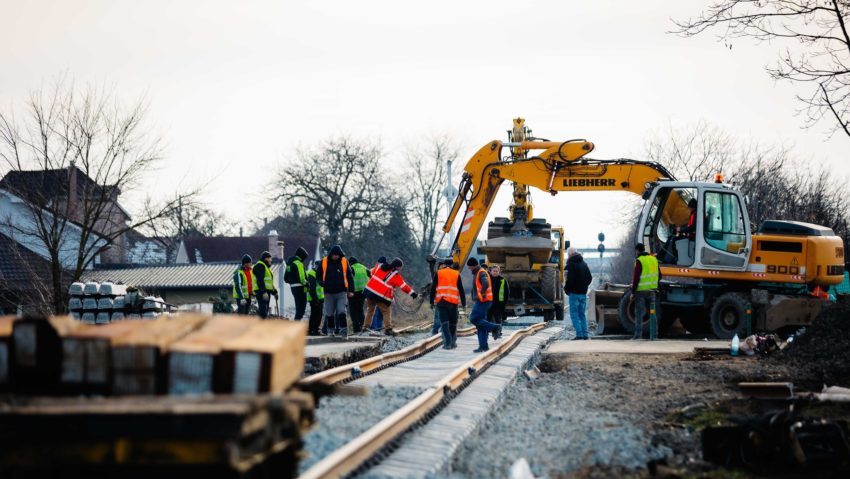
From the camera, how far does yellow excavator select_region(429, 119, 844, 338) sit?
20766 mm

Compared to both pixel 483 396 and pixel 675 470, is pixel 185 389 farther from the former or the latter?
pixel 483 396

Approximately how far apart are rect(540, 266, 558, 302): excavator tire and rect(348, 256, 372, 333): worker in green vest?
20.8 ft

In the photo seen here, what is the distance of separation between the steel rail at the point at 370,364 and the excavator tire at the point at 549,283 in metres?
7.67

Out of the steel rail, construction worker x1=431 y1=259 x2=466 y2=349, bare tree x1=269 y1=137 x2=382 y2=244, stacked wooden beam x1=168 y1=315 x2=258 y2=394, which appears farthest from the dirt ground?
bare tree x1=269 y1=137 x2=382 y2=244

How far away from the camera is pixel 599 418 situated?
10.8 metres

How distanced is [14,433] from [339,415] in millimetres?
4912

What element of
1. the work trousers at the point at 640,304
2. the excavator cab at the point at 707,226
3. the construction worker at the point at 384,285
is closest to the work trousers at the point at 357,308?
the construction worker at the point at 384,285

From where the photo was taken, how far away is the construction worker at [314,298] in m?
21.3

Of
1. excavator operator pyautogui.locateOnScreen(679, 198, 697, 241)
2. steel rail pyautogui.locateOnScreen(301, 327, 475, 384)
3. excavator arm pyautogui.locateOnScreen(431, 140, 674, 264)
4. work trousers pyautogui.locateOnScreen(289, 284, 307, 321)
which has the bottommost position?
steel rail pyautogui.locateOnScreen(301, 327, 475, 384)

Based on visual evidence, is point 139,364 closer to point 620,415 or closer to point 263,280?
point 620,415

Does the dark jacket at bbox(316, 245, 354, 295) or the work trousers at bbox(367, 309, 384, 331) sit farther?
the work trousers at bbox(367, 309, 384, 331)

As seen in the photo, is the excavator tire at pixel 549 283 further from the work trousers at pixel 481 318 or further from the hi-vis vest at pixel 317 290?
the work trousers at pixel 481 318

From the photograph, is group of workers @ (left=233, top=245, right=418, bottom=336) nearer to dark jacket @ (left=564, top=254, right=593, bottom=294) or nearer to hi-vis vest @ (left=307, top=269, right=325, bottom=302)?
hi-vis vest @ (left=307, top=269, right=325, bottom=302)

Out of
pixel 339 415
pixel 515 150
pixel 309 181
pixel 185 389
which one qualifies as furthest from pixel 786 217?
pixel 309 181
